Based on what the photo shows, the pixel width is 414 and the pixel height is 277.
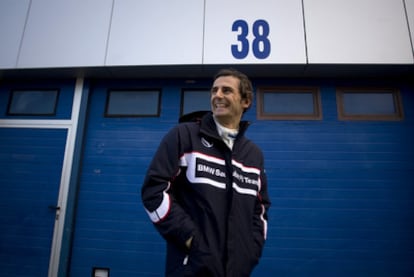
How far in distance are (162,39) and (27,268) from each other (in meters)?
4.58

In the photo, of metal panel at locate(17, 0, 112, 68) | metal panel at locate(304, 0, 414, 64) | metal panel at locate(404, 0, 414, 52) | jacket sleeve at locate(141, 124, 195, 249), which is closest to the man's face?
jacket sleeve at locate(141, 124, 195, 249)

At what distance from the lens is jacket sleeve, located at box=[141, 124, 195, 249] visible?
3.88ft

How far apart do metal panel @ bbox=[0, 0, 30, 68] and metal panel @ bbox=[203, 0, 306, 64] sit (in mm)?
3585

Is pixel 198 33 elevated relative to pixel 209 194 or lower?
elevated

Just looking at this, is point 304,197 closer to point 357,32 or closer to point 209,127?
point 209,127

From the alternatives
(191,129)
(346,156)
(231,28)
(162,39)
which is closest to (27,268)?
(191,129)

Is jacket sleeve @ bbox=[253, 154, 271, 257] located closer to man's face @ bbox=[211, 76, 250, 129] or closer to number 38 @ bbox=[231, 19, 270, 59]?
man's face @ bbox=[211, 76, 250, 129]

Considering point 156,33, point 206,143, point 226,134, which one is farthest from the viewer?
point 156,33

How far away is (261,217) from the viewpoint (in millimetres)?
1627

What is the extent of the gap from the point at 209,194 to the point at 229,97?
0.72 metres

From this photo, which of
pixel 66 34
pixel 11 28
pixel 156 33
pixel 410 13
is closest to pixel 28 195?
pixel 66 34

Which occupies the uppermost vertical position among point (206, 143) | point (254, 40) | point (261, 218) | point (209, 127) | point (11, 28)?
point (11, 28)

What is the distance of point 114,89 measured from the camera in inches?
165

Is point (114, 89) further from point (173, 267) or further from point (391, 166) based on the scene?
point (391, 166)
